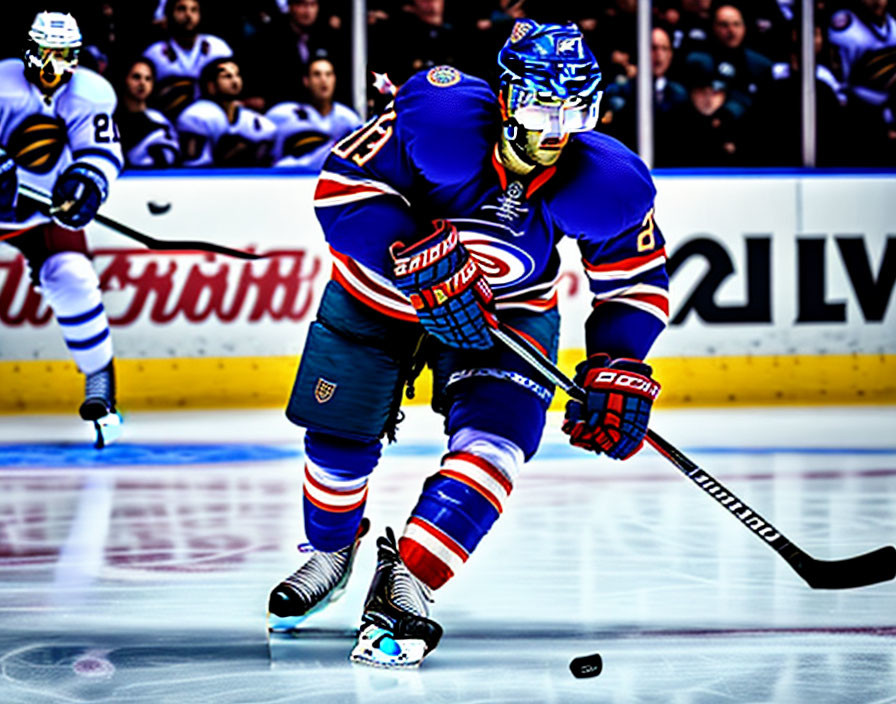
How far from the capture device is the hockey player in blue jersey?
2.53 metres

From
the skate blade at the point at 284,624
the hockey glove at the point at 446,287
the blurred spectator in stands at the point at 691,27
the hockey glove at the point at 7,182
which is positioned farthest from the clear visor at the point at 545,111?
the blurred spectator in stands at the point at 691,27

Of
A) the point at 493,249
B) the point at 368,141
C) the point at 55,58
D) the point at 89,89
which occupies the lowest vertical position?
the point at 89,89

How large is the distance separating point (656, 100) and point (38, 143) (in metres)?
2.54

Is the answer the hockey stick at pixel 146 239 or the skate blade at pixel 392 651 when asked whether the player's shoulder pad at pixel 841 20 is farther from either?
the skate blade at pixel 392 651

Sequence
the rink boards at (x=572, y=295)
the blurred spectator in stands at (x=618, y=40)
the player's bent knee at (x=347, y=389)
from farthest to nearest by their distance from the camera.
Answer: the blurred spectator in stands at (x=618, y=40)
the rink boards at (x=572, y=295)
the player's bent knee at (x=347, y=389)

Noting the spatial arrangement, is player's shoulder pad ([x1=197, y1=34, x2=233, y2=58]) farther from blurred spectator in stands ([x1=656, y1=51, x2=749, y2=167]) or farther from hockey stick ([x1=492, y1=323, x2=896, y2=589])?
hockey stick ([x1=492, y1=323, x2=896, y2=589])

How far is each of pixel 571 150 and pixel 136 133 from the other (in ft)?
14.6

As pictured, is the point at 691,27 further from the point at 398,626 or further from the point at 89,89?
the point at 398,626

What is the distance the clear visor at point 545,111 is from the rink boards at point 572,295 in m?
4.16

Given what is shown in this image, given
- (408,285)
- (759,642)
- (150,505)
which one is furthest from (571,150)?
(150,505)

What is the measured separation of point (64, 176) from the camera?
563 centimetres

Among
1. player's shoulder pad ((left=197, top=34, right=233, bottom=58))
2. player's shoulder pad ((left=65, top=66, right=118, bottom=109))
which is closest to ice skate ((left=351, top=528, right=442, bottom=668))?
player's shoulder pad ((left=65, top=66, right=118, bottom=109))

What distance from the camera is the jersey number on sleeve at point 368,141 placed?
2658 mm

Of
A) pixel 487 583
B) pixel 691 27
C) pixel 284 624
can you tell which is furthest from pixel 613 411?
pixel 691 27
